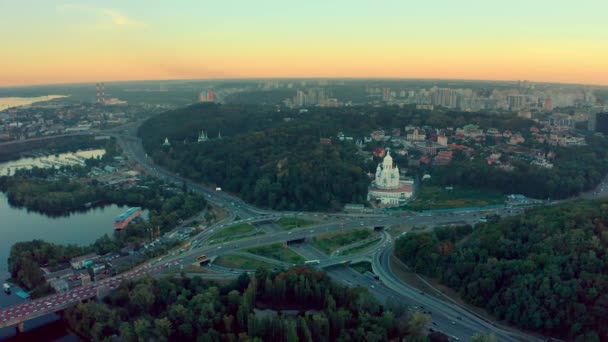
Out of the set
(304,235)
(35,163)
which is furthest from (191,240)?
(35,163)

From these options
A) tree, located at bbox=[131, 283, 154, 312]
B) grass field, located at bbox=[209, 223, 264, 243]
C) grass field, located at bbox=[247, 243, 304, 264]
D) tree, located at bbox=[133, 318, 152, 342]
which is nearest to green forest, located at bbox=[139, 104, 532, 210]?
grass field, located at bbox=[209, 223, 264, 243]

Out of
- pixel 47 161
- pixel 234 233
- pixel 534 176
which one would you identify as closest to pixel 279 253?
pixel 234 233

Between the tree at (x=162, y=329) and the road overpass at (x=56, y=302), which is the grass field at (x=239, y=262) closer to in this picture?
the road overpass at (x=56, y=302)

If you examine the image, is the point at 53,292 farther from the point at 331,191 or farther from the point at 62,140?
the point at 62,140

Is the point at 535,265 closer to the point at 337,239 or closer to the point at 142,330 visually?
the point at 337,239

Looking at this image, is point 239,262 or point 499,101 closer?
point 239,262
